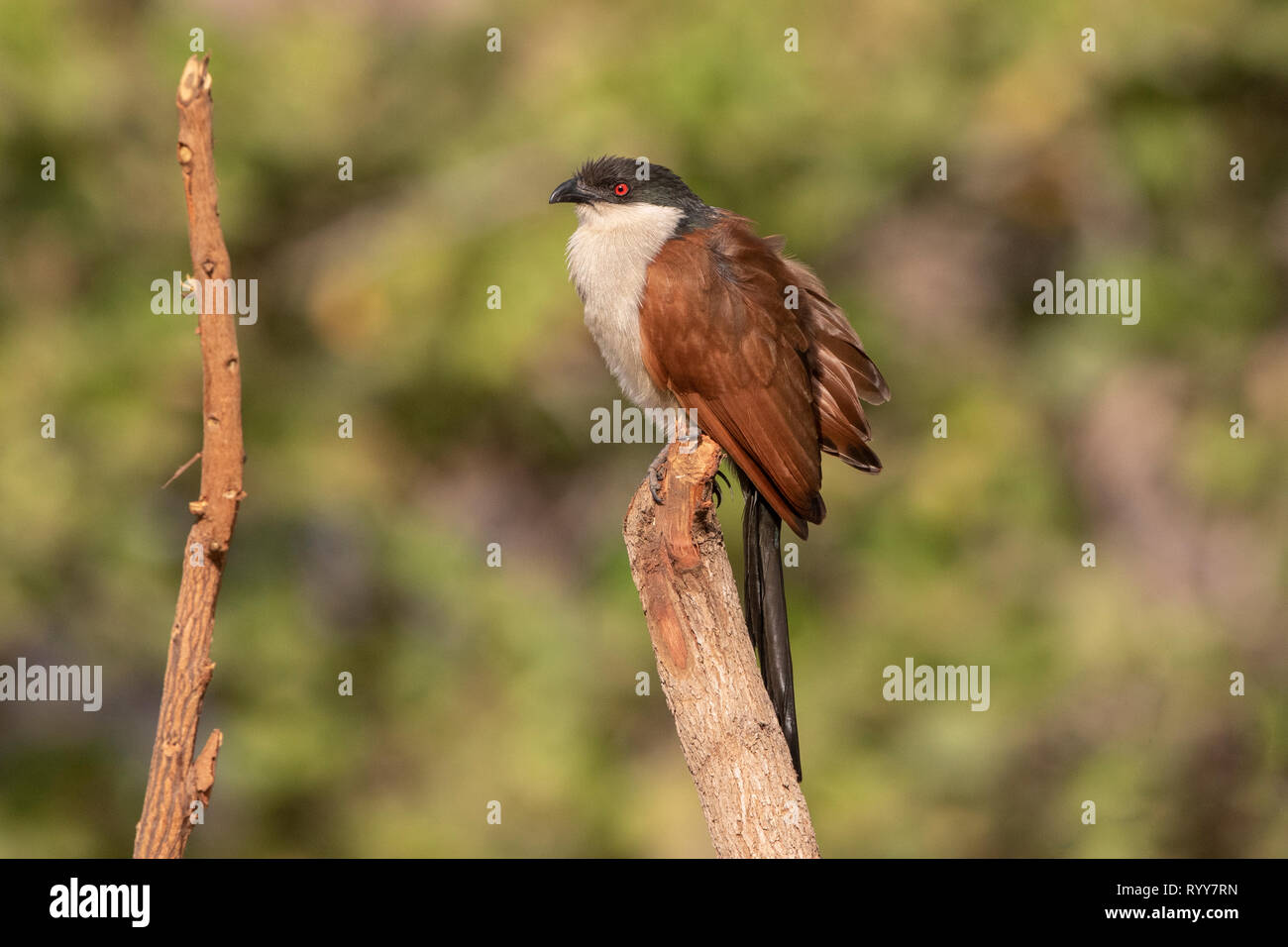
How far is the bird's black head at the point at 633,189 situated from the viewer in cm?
324

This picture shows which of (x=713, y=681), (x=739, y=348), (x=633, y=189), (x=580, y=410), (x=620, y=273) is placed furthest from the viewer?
(x=580, y=410)

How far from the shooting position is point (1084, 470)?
22.5ft

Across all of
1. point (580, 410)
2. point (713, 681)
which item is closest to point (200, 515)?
point (713, 681)

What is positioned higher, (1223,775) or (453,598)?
(453,598)

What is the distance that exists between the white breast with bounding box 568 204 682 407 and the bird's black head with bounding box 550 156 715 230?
26 mm

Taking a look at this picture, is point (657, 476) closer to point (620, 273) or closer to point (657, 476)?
point (657, 476)

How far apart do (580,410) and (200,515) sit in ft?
14.6

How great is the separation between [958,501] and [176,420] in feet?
12.0

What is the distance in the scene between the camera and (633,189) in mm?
3258

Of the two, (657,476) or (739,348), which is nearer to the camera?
(657,476)

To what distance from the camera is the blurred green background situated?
5277 millimetres

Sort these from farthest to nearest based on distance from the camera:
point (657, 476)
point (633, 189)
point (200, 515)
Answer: point (633, 189)
point (657, 476)
point (200, 515)

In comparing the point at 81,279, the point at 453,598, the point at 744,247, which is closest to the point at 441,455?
the point at 453,598
